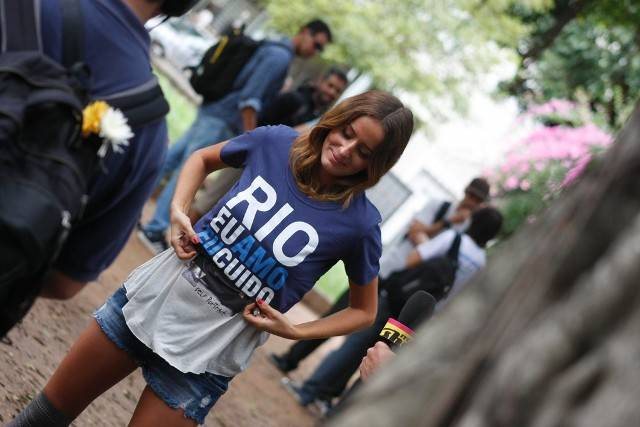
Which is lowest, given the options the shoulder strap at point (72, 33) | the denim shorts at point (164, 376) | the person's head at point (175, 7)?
the denim shorts at point (164, 376)

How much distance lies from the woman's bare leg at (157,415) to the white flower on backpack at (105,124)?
3.34 ft

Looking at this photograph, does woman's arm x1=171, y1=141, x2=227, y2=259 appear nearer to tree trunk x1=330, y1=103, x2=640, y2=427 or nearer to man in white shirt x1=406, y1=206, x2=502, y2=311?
tree trunk x1=330, y1=103, x2=640, y2=427

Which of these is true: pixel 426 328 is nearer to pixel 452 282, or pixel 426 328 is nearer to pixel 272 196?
pixel 272 196

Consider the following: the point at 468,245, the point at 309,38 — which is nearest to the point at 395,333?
the point at 468,245

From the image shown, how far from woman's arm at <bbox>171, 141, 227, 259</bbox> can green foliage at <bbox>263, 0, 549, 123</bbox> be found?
17.5m

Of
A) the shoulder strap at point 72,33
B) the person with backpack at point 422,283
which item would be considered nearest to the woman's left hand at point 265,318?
the shoulder strap at point 72,33

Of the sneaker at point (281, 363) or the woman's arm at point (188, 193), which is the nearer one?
the woman's arm at point (188, 193)

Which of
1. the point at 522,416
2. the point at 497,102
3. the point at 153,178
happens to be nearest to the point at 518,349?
the point at 522,416

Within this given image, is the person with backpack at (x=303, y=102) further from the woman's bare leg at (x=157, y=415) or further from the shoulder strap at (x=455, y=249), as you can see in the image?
the woman's bare leg at (x=157, y=415)

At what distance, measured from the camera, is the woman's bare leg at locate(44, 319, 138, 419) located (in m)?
2.42

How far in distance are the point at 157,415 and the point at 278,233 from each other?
66cm

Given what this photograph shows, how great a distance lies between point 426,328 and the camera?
721mm

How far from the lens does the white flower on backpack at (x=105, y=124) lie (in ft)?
5.01

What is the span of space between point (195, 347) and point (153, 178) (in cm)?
69
